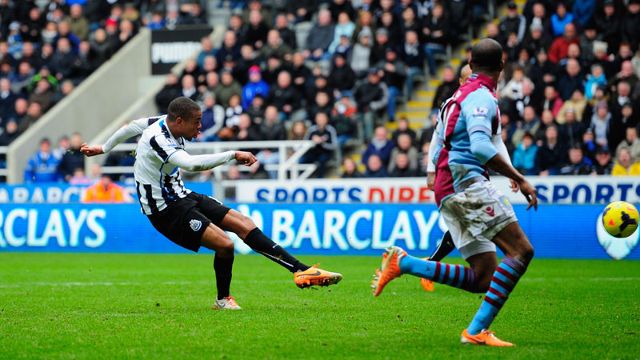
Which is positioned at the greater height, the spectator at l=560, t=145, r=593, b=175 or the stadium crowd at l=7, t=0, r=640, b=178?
the stadium crowd at l=7, t=0, r=640, b=178

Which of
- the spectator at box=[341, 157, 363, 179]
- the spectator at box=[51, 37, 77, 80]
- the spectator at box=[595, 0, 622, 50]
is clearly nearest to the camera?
the spectator at box=[595, 0, 622, 50]

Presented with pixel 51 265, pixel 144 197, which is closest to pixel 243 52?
pixel 51 265

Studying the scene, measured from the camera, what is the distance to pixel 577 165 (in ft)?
67.6

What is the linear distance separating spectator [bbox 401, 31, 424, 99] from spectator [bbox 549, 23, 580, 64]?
3.20 metres

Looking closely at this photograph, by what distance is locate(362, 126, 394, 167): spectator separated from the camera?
22.9 m

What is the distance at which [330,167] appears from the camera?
24531 millimetres

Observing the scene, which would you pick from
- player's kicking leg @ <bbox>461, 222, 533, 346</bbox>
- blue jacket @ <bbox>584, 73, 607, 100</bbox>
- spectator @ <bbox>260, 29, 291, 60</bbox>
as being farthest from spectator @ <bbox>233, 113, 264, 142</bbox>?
player's kicking leg @ <bbox>461, 222, 533, 346</bbox>

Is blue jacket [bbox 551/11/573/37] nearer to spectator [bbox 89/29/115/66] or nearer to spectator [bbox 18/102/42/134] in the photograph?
spectator [bbox 89/29/115/66]

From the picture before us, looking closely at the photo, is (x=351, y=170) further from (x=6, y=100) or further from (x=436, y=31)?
(x=6, y=100)

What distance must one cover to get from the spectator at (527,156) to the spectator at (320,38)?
6.69 m

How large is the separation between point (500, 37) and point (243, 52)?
6.60 meters

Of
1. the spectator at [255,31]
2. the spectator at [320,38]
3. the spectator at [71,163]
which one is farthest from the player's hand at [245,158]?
the spectator at [255,31]

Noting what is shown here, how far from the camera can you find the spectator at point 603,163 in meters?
20.4

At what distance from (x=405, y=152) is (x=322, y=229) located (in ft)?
12.3
